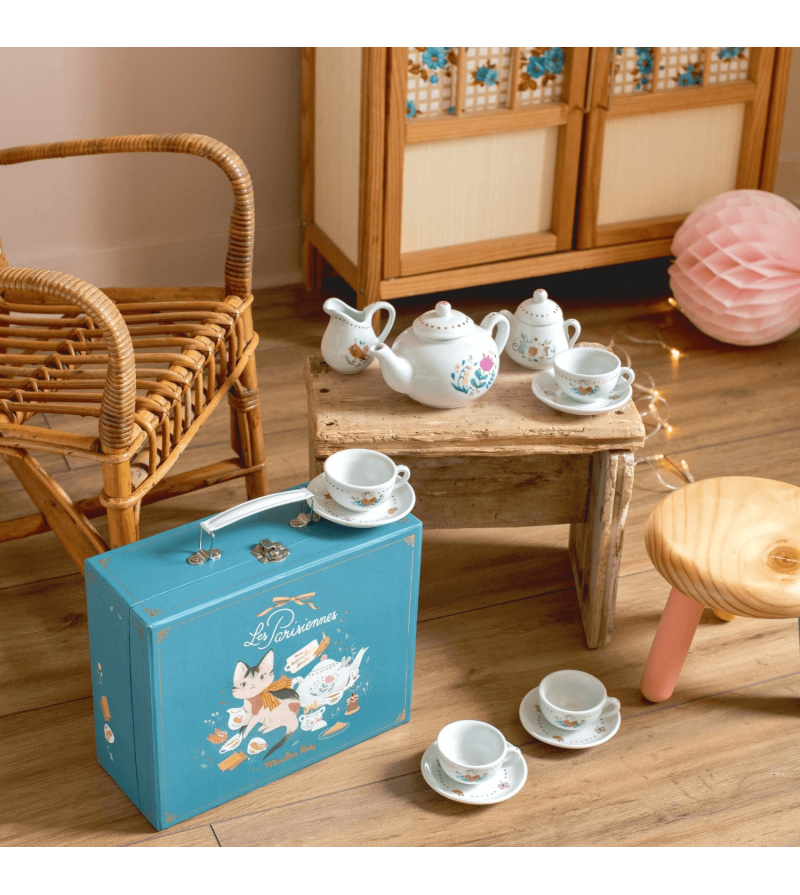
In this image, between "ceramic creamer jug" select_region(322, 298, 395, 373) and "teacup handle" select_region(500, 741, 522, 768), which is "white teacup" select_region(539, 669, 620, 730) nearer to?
"teacup handle" select_region(500, 741, 522, 768)

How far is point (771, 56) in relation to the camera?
8.66 ft

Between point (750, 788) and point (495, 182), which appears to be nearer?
point (750, 788)

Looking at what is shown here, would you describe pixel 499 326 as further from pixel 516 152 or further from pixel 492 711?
pixel 516 152

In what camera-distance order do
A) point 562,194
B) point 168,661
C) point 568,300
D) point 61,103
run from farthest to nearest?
point 568,300
point 562,194
point 61,103
point 168,661

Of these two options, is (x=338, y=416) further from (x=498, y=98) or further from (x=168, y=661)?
(x=498, y=98)

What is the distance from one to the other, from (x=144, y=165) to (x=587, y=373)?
1.39 metres

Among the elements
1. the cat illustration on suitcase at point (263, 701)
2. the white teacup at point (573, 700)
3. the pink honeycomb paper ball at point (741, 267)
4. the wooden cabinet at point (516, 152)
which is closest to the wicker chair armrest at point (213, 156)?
the wooden cabinet at point (516, 152)

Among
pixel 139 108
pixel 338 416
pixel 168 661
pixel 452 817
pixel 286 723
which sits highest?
pixel 139 108

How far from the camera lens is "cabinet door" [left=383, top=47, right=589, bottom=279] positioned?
7.80 feet

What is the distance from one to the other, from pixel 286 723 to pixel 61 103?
1595 millimetres

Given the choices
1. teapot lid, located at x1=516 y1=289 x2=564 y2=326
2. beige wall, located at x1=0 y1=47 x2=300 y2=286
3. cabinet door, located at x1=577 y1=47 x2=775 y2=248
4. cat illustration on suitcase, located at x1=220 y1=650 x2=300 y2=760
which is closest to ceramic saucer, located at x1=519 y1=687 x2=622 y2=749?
cat illustration on suitcase, located at x1=220 y1=650 x2=300 y2=760

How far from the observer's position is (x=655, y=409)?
2426 millimetres

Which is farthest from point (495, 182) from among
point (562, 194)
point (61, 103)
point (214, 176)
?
point (61, 103)

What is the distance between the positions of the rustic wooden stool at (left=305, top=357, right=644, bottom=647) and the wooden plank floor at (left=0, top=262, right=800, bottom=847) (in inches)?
5.2
